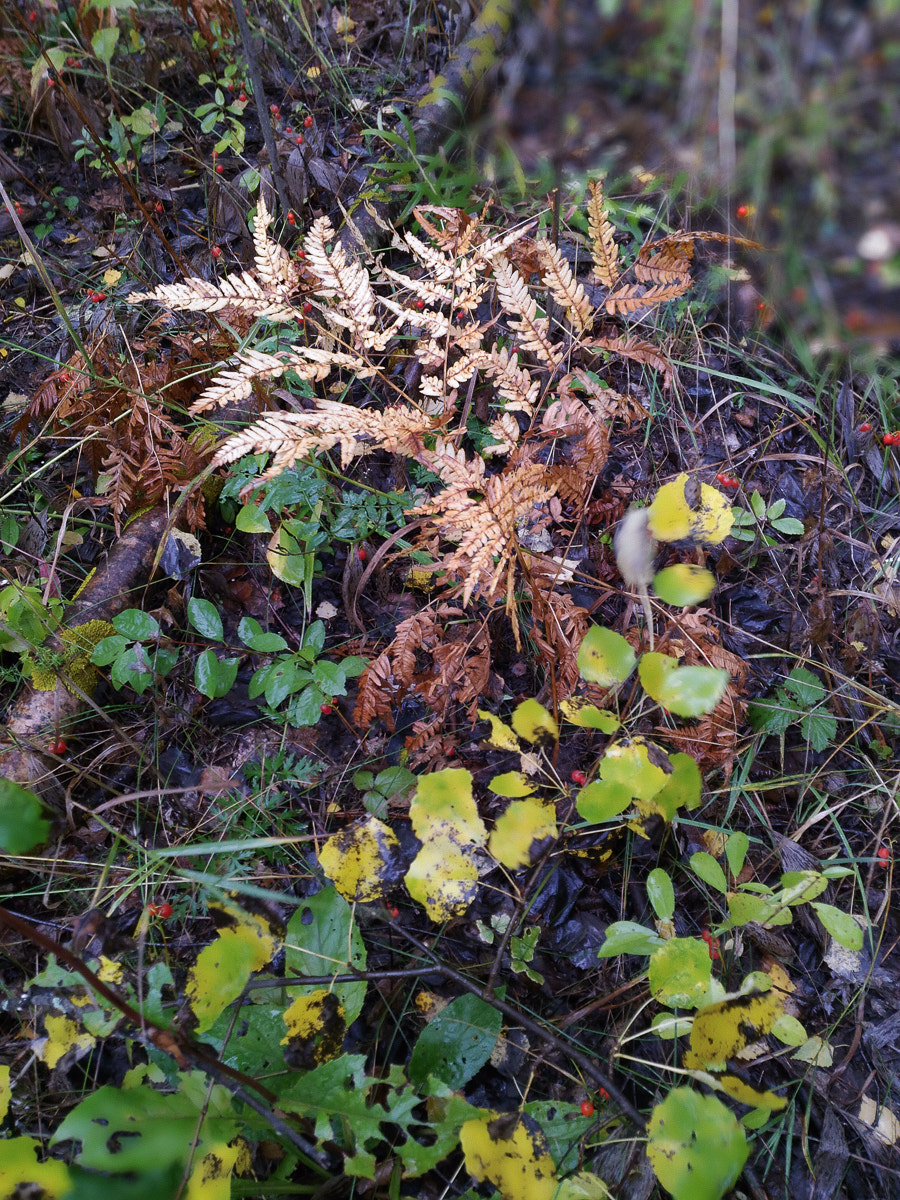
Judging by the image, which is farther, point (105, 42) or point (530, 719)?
point (105, 42)

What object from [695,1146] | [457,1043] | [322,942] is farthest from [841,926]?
[322,942]

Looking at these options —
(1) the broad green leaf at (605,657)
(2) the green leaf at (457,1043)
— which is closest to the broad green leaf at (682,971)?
(2) the green leaf at (457,1043)

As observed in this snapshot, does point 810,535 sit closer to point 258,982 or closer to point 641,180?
point 641,180

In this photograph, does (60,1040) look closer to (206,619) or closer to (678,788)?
(206,619)

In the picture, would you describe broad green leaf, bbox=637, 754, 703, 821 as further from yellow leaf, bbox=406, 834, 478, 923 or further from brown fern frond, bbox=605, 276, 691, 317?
brown fern frond, bbox=605, 276, 691, 317

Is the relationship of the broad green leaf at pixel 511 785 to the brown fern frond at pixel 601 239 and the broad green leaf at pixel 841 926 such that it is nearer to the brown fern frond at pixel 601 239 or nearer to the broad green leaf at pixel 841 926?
the broad green leaf at pixel 841 926

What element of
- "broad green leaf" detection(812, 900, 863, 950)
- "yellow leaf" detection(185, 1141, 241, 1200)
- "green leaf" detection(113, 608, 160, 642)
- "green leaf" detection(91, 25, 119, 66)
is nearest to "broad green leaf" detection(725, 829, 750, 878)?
"broad green leaf" detection(812, 900, 863, 950)
